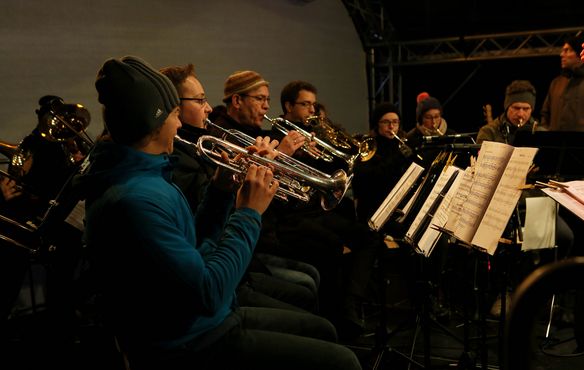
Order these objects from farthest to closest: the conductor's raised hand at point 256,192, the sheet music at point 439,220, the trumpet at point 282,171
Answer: the sheet music at point 439,220 → the trumpet at point 282,171 → the conductor's raised hand at point 256,192

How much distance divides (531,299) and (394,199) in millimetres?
2550

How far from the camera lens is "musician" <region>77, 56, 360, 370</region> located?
179cm

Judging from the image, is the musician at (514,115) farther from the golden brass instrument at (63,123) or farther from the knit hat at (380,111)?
the golden brass instrument at (63,123)

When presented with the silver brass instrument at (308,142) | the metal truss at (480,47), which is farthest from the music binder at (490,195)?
the metal truss at (480,47)

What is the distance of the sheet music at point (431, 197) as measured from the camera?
9.80 ft

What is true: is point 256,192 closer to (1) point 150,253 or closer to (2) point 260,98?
(1) point 150,253

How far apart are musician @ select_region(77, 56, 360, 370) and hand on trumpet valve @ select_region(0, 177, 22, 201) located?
2.50 metres

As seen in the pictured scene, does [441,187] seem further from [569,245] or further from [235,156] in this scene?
[569,245]

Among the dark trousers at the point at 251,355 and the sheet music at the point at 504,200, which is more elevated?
the sheet music at the point at 504,200

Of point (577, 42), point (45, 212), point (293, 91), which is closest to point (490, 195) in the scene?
point (293, 91)

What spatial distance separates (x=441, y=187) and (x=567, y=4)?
669cm

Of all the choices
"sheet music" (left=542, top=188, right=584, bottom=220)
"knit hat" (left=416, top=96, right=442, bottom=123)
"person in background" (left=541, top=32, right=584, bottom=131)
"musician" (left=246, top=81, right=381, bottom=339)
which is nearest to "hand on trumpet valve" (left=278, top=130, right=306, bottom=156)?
"musician" (left=246, top=81, right=381, bottom=339)

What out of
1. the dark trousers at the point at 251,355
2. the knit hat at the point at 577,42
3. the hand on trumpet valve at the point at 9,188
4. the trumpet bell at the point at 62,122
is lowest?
the dark trousers at the point at 251,355

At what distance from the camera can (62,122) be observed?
428 centimetres
